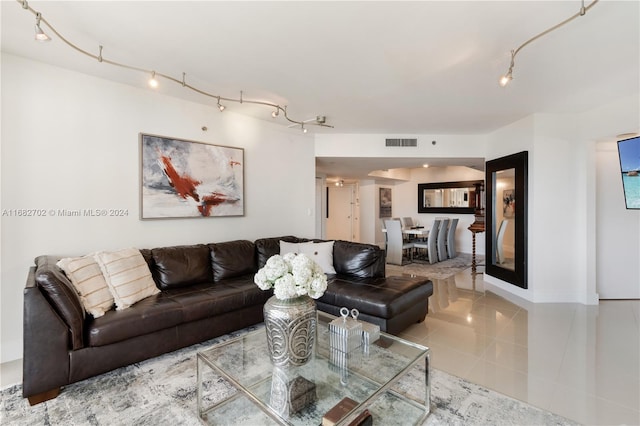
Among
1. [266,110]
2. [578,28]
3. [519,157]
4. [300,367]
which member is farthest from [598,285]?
[266,110]

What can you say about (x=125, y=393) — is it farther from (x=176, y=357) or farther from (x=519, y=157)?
(x=519, y=157)

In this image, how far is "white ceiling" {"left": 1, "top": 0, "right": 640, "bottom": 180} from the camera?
1.86 m

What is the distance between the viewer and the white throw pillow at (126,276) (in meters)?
2.36

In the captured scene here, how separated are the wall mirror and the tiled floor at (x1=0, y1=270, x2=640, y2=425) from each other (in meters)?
4.39

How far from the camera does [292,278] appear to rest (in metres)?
1.66

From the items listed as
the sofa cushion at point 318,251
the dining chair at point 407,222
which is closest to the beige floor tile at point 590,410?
the sofa cushion at point 318,251

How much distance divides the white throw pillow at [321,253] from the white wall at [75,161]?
3.67 feet

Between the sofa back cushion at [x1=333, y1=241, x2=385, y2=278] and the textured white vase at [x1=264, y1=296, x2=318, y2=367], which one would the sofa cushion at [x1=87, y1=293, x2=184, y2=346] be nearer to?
the textured white vase at [x1=264, y1=296, x2=318, y2=367]

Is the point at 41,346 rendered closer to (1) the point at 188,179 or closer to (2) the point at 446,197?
(1) the point at 188,179

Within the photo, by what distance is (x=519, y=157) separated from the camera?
4.19 metres

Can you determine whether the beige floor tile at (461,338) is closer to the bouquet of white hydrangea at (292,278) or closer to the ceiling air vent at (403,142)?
the bouquet of white hydrangea at (292,278)

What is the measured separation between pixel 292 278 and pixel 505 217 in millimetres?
4313

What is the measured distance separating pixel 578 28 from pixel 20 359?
16.4ft

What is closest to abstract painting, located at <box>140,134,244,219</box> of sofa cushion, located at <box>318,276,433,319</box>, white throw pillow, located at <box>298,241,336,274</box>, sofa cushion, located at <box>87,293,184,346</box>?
white throw pillow, located at <box>298,241,336,274</box>
